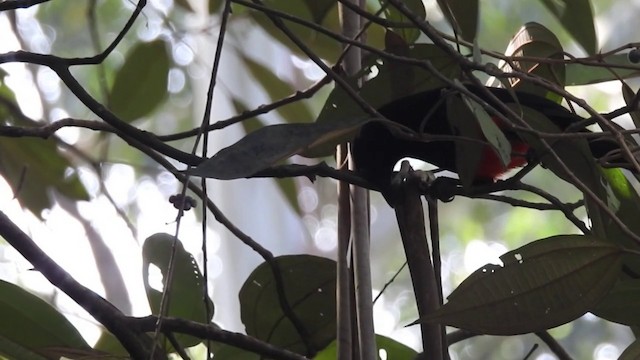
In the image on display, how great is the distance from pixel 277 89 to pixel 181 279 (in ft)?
1.16

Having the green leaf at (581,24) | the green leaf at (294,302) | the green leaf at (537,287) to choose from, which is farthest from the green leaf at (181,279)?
the green leaf at (581,24)

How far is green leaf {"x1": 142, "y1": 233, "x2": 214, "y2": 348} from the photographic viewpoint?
0.70 meters

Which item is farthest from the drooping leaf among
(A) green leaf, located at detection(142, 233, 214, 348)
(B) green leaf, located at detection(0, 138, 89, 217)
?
(B) green leaf, located at detection(0, 138, 89, 217)

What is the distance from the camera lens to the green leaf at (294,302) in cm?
71

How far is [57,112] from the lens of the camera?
1.89 metres

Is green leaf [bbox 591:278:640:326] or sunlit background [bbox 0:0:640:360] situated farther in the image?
sunlit background [bbox 0:0:640:360]

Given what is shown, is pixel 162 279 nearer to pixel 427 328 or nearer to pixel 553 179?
pixel 427 328

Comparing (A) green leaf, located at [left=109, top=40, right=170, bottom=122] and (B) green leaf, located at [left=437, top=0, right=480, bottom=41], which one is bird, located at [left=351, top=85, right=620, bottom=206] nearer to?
(B) green leaf, located at [left=437, top=0, right=480, bottom=41]

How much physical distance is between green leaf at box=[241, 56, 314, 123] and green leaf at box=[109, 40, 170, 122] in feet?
0.39

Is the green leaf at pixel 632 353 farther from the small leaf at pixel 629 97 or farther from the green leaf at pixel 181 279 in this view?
the green leaf at pixel 181 279

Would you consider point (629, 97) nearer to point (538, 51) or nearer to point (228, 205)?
point (538, 51)

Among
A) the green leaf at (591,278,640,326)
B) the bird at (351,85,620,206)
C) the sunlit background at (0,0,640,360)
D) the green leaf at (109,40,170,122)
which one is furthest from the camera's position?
the sunlit background at (0,0,640,360)

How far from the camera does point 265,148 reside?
0.49 metres

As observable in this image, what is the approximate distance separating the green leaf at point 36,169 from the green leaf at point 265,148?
19.7 inches
